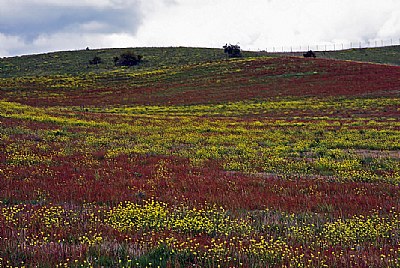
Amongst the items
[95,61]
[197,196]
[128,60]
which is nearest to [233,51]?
[128,60]

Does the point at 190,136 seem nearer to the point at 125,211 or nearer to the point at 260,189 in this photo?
the point at 260,189

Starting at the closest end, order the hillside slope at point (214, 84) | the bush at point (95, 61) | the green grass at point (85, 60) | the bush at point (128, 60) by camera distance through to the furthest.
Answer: the hillside slope at point (214, 84)
the green grass at point (85, 60)
the bush at point (128, 60)
the bush at point (95, 61)

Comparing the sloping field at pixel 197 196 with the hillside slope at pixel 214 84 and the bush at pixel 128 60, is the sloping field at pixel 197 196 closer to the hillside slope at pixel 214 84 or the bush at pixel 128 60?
the hillside slope at pixel 214 84

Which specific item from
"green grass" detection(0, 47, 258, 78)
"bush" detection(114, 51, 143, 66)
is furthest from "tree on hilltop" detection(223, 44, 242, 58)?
"bush" detection(114, 51, 143, 66)

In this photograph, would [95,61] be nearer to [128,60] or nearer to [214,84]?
[128,60]

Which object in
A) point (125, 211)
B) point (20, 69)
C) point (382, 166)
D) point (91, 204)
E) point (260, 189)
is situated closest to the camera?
point (125, 211)

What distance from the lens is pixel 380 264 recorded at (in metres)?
5.32

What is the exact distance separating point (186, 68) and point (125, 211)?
75464mm

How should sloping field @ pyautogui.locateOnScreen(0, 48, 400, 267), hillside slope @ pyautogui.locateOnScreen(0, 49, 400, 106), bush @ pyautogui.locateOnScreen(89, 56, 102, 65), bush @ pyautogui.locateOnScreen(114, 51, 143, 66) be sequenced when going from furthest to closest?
bush @ pyautogui.locateOnScreen(89, 56, 102, 65), bush @ pyautogui.locateOnScreen(114, 51, 143, 66), hillside slope @ pyautogui.locateOnScreen(0, 49, 400, 106), sloping field @ pyautogui.locateOnScreen(0, 48, 400, 267)

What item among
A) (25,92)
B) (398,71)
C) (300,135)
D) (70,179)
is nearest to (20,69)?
(25,92)

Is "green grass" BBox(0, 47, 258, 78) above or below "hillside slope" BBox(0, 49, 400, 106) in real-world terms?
above

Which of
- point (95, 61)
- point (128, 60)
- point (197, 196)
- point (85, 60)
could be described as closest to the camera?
point (197, 196)

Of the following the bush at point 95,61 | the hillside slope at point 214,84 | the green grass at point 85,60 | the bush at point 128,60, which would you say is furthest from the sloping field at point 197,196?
the bush at point 95,61

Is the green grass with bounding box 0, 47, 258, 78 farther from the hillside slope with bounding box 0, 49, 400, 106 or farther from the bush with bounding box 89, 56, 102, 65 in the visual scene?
the hillside slope with bounding box 0, 49, 400, 106
